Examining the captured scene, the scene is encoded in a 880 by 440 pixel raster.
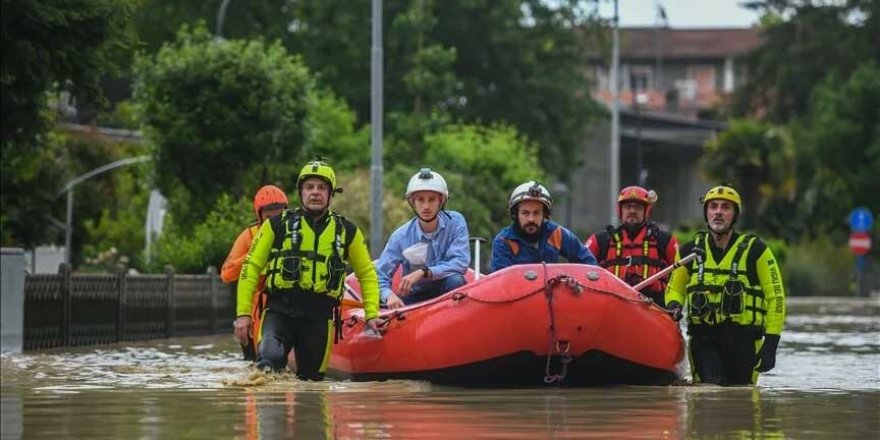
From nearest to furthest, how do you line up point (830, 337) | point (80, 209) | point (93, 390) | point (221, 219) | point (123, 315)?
point (93, 390)
point (123, 315)
point (830, 337)
point (221, 219)
point (80, 209)

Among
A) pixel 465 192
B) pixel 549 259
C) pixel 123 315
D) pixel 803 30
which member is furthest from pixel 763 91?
pixel 549 259

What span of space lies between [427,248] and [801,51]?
263ft

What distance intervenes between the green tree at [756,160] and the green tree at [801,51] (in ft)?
39.2

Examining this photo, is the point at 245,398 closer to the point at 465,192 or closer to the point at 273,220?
the point at 273,220

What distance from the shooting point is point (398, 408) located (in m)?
13.9

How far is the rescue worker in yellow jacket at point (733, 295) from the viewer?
56.0 feet

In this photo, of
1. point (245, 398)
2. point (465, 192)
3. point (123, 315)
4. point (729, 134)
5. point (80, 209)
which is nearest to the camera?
point (245, 398)

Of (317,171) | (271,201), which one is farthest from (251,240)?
(317,171)

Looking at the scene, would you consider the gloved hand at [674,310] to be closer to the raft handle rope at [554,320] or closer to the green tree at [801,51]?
the raft handle rope at [554,320]

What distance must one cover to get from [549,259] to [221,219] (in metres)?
20.2

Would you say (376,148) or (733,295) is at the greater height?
(376,148)

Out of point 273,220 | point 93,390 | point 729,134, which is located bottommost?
point 93,390

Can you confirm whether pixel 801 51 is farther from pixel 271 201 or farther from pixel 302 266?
pixel 302 266

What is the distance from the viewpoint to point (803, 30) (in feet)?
318
